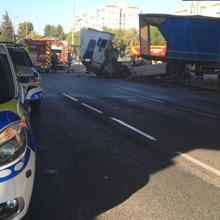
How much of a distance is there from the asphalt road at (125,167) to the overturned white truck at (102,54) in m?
25.8

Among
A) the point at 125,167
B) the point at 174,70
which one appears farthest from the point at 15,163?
the point at 174,70

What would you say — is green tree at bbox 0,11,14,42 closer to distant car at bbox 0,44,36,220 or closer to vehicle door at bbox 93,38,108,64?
vehicle door at bbox 93,38,108,64

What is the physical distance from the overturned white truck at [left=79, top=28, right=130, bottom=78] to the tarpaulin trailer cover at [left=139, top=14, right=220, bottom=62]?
5177 millimetres

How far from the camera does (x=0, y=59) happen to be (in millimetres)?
6109

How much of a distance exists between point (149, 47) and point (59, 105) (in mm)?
19627

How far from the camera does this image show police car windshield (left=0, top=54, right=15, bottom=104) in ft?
18.3

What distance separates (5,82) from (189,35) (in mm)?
29328

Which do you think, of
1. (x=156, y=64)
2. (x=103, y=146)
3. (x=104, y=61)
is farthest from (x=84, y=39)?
(x=103, y=146)

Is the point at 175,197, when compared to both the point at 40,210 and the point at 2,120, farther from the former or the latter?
the point at 2,120

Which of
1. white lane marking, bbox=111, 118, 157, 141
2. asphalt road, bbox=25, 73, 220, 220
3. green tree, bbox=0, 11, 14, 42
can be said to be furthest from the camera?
green tree, bbox=0, 11, 14, 42

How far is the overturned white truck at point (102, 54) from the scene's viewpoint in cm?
4019

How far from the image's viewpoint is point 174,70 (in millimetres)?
36969

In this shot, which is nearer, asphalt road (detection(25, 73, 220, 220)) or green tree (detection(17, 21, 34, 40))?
asphalt road (detection(25, 73, 220, 220))

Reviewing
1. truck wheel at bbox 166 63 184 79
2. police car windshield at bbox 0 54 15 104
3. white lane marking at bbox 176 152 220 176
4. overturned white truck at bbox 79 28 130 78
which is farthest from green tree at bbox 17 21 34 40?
police car windshield at bbox 0 54 15 104
